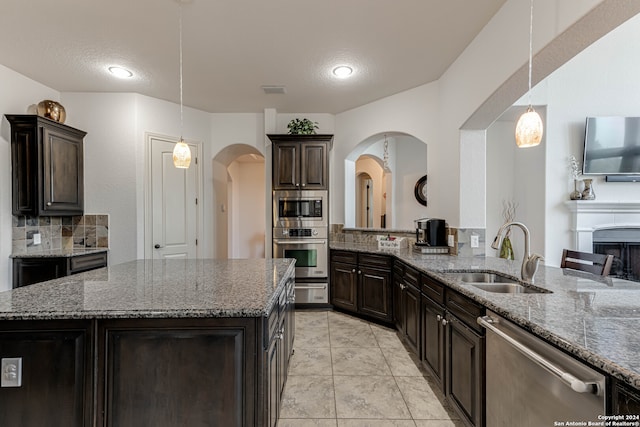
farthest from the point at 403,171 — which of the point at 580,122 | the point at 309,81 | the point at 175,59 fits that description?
the point at 175,59

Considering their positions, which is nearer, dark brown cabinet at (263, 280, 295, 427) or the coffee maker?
dark brown cabinet at (263, 280, 295, 427)

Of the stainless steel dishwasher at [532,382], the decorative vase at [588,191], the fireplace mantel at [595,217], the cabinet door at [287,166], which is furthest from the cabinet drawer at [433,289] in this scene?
the decorative vase at [588,191]

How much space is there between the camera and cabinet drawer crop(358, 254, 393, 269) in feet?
10.9

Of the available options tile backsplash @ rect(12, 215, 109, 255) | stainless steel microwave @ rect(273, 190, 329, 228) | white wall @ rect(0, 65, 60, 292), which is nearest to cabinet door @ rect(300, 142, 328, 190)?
stainless steel microwave @ rect(273, 190, 329, 228)

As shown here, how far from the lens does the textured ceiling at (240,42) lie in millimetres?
2178

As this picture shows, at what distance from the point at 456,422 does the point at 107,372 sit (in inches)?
79.5

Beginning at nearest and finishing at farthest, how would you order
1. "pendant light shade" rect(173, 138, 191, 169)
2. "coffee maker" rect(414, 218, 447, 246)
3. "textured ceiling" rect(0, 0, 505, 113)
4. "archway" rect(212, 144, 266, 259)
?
"textured ceiling" rect(0, 0, 505, 113) → "pendant light shade" rect(173, 138, 191, 169) → "coffee maker" rect(414, 218, 447, 246) → "archway" rect(212, 144, 266, 259)

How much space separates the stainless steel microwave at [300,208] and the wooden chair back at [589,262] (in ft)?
8.32

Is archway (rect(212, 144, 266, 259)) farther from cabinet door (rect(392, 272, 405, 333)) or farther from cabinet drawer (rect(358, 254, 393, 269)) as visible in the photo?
cabinet door (rect(392, 272, 405, 333))

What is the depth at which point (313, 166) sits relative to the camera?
4012mm

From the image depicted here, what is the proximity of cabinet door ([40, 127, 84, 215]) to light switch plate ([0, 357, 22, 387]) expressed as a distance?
8.47 feet

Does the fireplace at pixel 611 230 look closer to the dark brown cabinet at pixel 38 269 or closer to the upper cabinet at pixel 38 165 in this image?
the dark brown cabinet at pixel 38 269

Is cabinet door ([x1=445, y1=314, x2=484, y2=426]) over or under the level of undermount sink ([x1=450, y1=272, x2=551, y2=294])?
under

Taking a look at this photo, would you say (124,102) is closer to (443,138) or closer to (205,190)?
(205,190)
